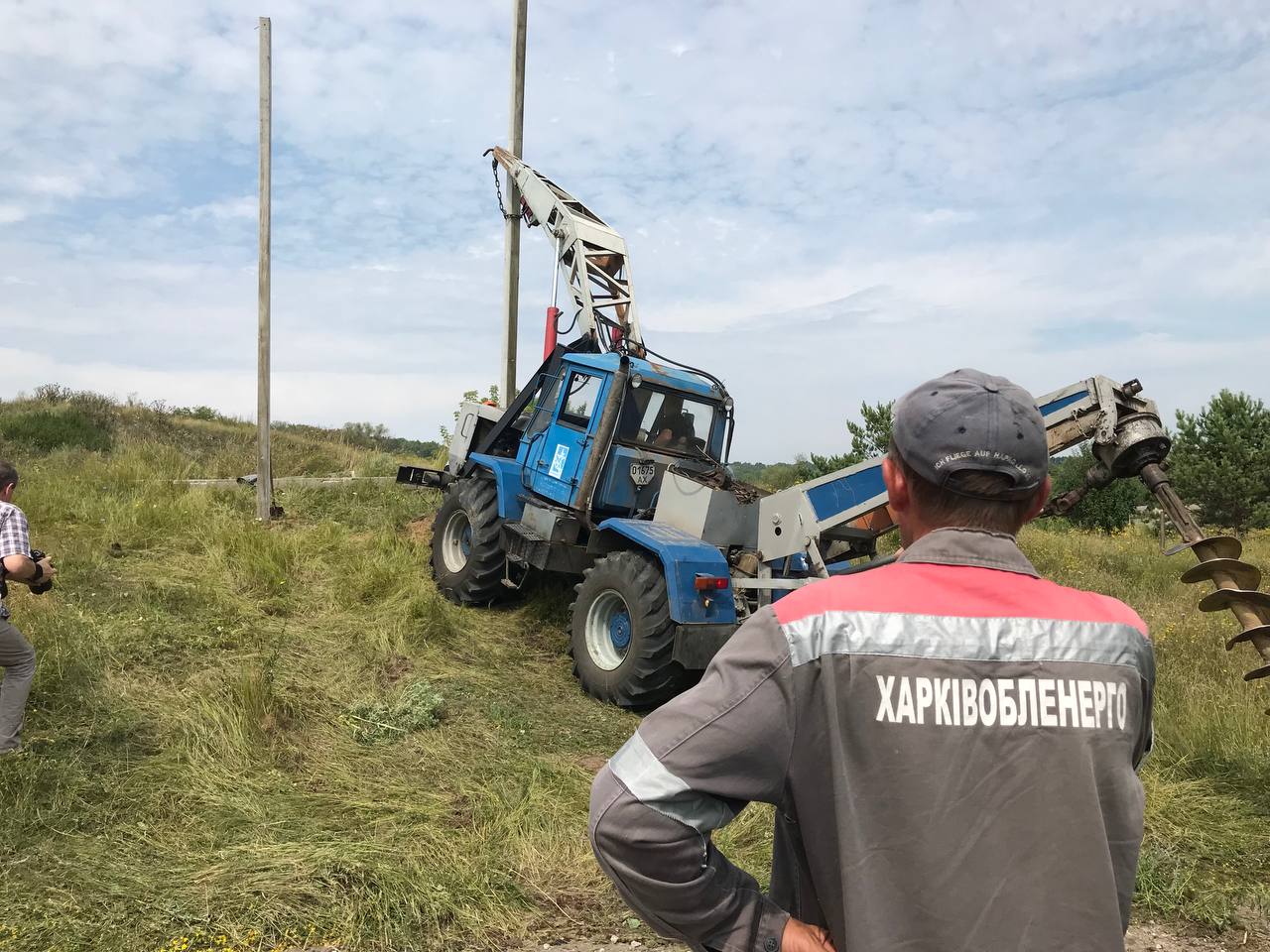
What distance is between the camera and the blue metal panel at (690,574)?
6191 mm

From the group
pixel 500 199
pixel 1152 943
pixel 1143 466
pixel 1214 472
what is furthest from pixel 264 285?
pixel 1214 472

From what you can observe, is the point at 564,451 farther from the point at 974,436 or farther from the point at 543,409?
the point at 974,436

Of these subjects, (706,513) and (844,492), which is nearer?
(844,492)

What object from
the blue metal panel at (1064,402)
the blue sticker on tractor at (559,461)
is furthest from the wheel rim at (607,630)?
the blue metal panel at (1064,402)

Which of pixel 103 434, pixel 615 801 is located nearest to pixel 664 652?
pixel 615 801

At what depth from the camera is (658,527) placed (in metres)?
6.99

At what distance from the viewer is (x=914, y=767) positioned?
4.09ft

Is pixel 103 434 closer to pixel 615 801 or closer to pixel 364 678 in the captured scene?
pixel 364 678

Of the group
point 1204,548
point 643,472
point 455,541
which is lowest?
point 455,541

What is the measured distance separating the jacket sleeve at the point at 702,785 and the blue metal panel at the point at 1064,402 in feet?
15.8

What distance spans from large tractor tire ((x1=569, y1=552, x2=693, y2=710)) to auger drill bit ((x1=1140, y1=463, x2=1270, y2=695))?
3.14 m

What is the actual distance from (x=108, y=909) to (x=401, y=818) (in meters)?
1.26

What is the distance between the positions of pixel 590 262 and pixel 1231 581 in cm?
680

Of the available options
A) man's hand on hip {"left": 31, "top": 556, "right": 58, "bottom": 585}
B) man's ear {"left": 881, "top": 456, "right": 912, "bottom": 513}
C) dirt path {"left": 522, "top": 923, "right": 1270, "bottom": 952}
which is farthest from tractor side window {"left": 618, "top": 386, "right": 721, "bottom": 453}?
man's ear {"left": 881, "top": 456, "right": 912, "bottom": 513}
